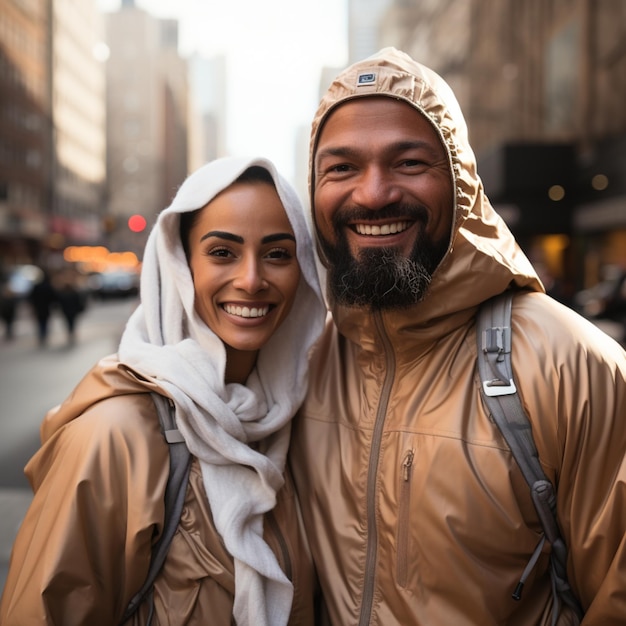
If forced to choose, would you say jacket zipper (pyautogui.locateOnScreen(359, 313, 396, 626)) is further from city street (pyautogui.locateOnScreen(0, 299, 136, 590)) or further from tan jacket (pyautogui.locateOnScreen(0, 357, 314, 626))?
city street (pyautogui.locateOnScreen(0, 299, 136, 590))

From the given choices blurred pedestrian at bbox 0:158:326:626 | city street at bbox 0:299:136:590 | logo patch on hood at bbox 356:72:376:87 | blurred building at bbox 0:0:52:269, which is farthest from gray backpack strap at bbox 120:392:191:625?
blurred building at bbox 0:0:52:269

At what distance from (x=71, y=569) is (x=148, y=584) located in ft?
0.88

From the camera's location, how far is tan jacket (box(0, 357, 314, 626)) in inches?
83.8

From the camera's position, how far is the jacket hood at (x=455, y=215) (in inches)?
91.7

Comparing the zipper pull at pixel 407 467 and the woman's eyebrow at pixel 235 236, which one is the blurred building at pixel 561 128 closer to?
the woman's eyebrow at pixel 235 236

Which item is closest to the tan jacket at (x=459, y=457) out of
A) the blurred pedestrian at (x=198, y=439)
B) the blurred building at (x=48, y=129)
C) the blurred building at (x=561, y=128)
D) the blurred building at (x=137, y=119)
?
the blurred pedestrian at (x=198, y=439)

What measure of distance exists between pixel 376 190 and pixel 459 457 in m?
0.92

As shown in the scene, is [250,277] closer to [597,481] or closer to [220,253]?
[220,253]

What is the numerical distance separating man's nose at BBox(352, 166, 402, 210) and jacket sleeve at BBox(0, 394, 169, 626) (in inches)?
41.8

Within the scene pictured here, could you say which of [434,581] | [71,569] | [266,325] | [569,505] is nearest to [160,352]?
[266,325]

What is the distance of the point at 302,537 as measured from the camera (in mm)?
2547

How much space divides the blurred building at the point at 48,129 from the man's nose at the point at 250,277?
45.4m

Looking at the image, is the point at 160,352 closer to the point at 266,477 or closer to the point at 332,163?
the point at 266,477

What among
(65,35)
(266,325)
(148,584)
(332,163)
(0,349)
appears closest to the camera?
(148,584)
